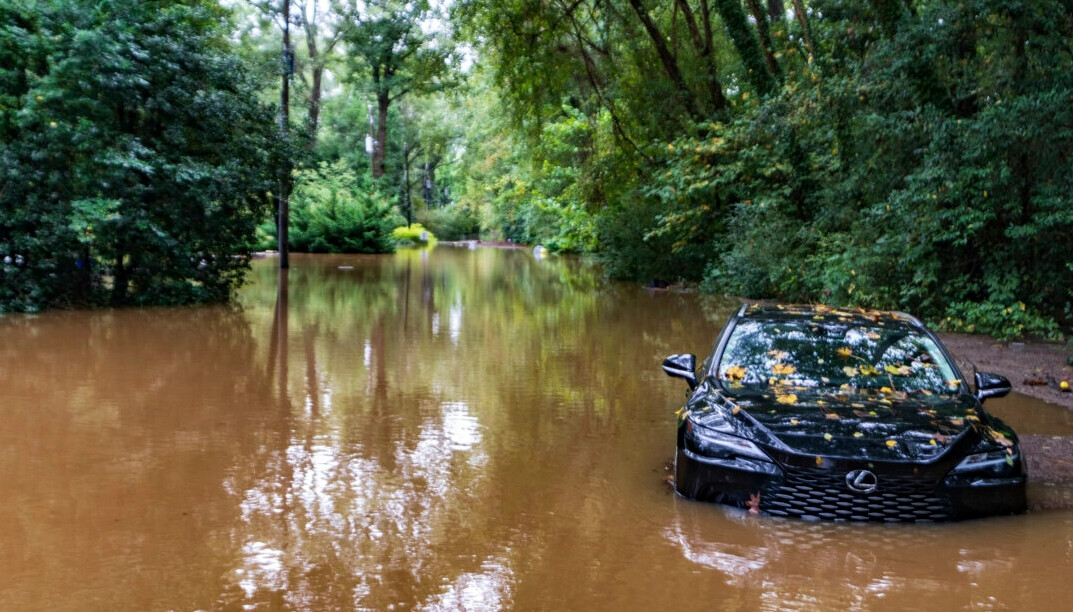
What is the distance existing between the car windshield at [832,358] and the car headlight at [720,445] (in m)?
0.67

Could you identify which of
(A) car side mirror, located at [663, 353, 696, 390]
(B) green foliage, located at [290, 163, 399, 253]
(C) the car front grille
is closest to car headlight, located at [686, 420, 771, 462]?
(C) the car front grille

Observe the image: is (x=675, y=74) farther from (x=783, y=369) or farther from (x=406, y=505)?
(x=406, y=505)

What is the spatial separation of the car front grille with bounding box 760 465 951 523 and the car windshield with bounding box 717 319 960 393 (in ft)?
3.46

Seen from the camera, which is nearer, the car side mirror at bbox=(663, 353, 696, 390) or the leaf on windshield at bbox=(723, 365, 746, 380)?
the leaf on windshield at bbox=(723, 365, 746, 380)

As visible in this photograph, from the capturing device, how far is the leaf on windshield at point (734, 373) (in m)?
6.62

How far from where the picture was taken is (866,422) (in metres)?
5.69

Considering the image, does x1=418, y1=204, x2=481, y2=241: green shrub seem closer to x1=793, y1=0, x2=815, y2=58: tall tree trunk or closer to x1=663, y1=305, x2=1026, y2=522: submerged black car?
x1=793, y1=0, x2=815, y2=58: tall tree trunk

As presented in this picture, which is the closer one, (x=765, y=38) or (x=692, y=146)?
(x=692, y=146)

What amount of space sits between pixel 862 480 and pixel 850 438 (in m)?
0.26

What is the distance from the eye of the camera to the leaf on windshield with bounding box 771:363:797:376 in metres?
6.59

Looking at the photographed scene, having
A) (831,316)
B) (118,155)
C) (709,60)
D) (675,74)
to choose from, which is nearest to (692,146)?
(675,74)

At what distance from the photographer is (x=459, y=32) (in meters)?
25.2

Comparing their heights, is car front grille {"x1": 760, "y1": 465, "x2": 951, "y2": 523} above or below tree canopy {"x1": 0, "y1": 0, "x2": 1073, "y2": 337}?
below

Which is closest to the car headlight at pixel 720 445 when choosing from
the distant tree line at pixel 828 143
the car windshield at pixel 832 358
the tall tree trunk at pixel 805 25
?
the car windshield at pixel 832 358
